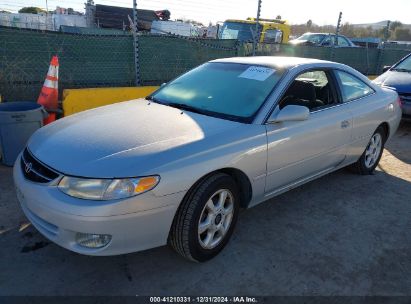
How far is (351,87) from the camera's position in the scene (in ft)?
14.1

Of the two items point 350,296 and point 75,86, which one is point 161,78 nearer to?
point 75,86

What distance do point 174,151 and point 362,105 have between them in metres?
2.64

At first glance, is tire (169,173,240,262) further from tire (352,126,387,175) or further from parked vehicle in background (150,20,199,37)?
parked vehicle in background (150,20,199,37)

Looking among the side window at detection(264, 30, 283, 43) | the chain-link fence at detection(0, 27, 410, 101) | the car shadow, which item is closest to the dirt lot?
the car shadow

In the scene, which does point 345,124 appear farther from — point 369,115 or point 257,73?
point 257,73

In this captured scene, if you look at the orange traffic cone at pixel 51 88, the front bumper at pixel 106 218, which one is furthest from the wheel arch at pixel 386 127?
the orange traffic cone at pixel 51 88

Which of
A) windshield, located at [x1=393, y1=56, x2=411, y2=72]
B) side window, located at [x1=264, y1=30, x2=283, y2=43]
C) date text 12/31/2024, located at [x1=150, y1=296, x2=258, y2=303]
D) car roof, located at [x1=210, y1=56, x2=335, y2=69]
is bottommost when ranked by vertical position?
date text 12/31/2024, located at [x1=150, y1=296, x2=258, y2=303]

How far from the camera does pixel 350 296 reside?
8.76 ft

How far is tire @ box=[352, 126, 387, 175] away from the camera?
188 inches

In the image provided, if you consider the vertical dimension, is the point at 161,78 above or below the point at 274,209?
above

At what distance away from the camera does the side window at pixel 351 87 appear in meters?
4.15

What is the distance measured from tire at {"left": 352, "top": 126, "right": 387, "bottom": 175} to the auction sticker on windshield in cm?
192

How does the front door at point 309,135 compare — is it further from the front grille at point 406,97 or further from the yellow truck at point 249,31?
the yellow truck at point 249,31

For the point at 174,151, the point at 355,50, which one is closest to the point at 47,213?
the point at 174,151
